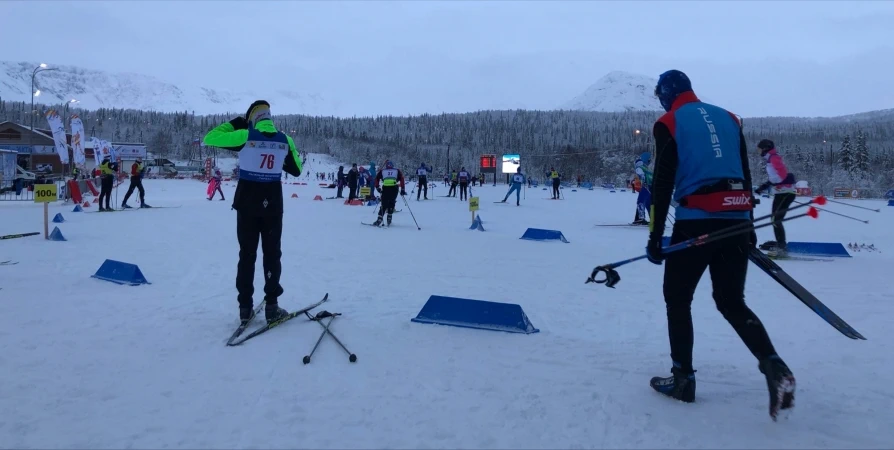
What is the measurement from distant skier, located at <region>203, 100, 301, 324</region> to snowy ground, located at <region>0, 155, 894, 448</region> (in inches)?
16.4

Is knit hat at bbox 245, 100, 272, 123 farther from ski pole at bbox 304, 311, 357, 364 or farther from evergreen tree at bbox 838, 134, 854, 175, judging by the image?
evergreen tree at bbox 838, 134, 854, 175

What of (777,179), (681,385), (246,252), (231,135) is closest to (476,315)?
(681,385)

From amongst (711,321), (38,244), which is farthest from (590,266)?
(38,244)

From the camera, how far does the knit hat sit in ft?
15.2

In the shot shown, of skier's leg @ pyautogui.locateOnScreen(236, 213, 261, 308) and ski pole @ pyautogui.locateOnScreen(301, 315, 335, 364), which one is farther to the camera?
skier's leg @ pyautogui.locateOnScreen(236, 213, 261, 308)

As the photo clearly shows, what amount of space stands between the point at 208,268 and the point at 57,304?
2217 millimetres

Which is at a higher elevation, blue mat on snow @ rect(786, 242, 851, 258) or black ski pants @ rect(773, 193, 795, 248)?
black ski pants @ rect(773, 193, 795, 248)

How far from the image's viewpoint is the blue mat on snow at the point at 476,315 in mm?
4625

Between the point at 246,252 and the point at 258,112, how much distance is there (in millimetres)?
1228

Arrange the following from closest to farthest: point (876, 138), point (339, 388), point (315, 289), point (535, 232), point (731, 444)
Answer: point (731, 444) < point (339, 388) < point (315, 289) < point (535, 232) < point (876, 138)

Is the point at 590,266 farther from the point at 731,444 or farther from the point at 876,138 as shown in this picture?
the point at 876,138

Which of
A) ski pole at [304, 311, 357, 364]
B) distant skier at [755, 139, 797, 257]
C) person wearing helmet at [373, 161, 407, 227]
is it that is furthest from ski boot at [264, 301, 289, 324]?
person wearing helmet at [373, 161, 407, 227]

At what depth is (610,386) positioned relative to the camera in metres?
3.39

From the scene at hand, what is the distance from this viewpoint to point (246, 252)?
4570mm
